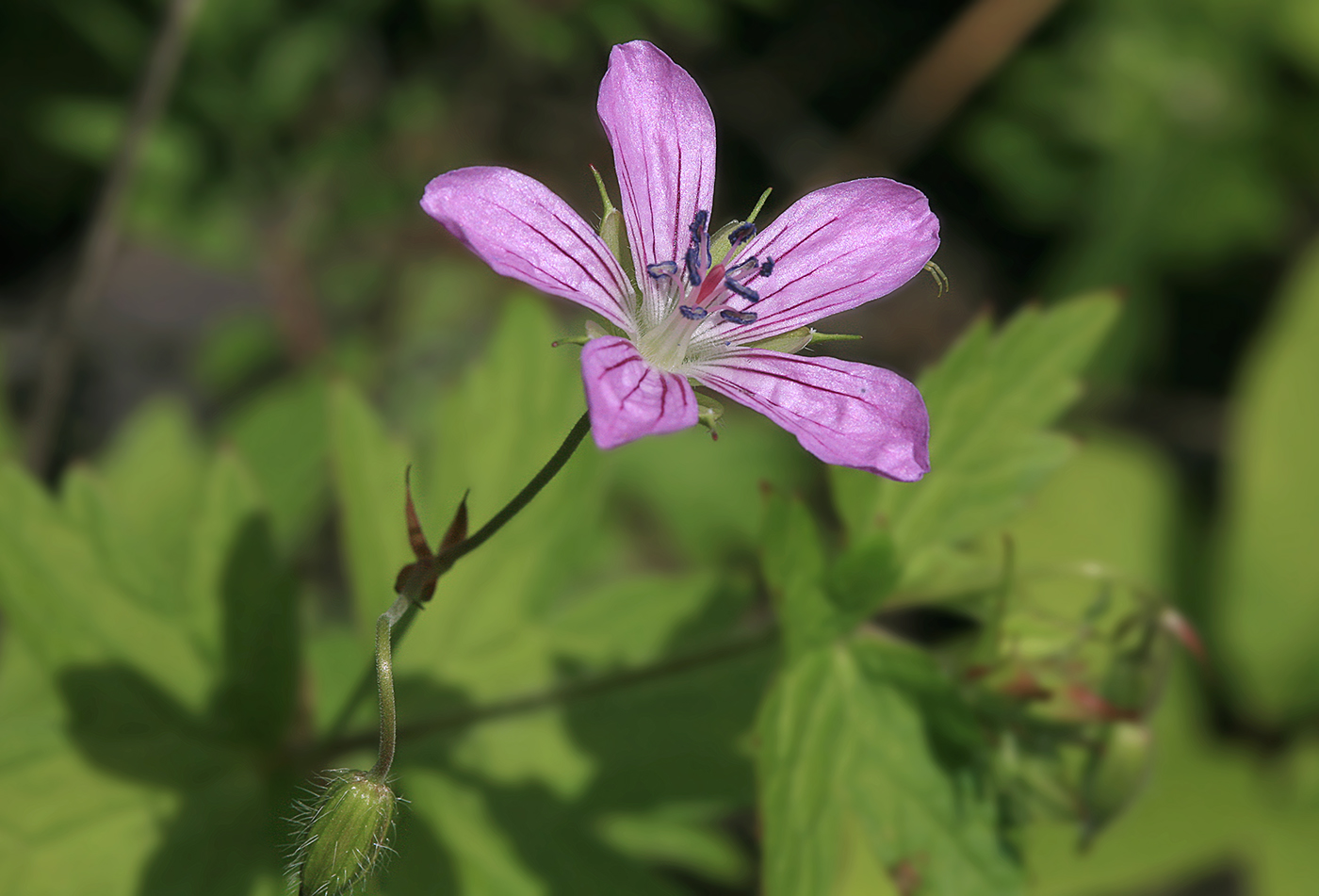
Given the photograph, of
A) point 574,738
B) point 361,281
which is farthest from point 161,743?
point 361,281

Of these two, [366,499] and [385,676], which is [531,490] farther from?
[366,499]

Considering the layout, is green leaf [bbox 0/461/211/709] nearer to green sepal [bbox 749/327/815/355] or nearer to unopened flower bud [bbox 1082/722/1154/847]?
green sepal [bbox 749/327/815/355]

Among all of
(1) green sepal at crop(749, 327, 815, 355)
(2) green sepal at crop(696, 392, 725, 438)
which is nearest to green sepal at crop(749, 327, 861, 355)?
(1) green sepal at crop(749, 327, 815, 355)

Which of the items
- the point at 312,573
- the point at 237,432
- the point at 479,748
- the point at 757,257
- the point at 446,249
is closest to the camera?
the point at 757,257

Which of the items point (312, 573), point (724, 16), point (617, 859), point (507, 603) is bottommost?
point (312, 573)

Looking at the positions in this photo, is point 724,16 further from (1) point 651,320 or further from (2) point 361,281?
(1) point 651,320

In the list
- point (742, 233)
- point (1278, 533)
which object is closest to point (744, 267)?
point (742, 233)
